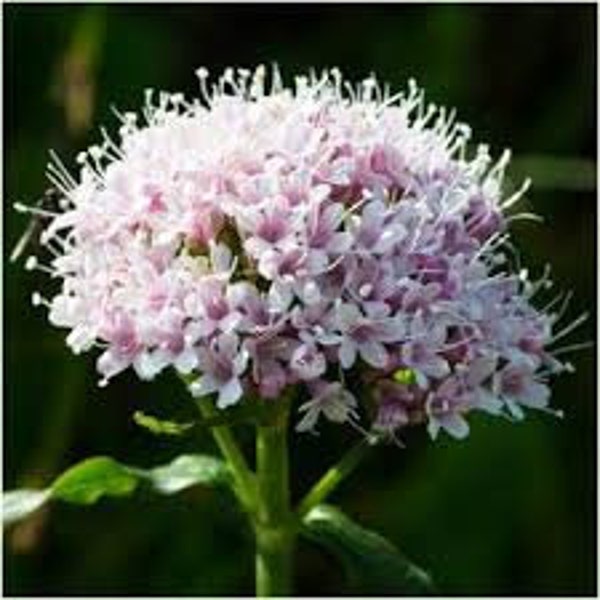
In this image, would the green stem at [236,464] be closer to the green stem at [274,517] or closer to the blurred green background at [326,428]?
the green stem at [274,517]

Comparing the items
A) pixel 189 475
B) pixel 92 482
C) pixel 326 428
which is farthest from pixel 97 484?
pixel 326 428

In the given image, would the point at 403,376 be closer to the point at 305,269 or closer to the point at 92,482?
the point at 305,269

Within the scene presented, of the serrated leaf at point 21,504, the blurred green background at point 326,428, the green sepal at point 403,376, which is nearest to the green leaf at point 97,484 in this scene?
the serrated leaf at point 21,504

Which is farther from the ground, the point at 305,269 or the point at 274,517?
the point at 305,269

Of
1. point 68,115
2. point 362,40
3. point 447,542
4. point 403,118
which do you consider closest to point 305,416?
point 403,118

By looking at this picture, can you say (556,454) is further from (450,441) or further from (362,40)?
(362,40)

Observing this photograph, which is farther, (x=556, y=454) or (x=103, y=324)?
(x=556, y=454)
